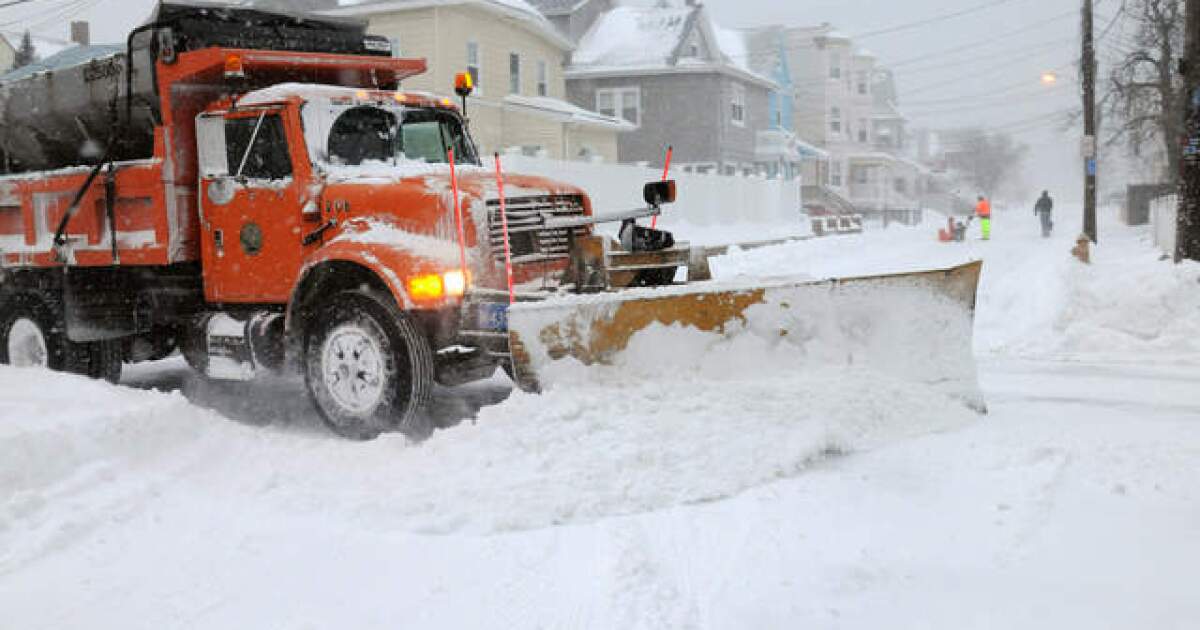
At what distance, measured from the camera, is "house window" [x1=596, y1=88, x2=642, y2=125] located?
4200 centimetres

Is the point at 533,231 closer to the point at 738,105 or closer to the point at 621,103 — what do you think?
the point at 621,103

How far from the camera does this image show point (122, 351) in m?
9.39

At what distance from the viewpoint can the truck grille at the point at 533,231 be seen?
701 centimetres

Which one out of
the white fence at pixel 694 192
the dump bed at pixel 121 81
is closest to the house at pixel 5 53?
the white fence at pixel 694 192

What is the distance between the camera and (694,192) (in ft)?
112

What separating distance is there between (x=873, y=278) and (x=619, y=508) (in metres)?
2.37

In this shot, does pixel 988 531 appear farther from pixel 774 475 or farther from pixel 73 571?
pixel 73 571

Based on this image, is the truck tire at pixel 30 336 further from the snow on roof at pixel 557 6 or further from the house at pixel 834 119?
the house at pixel 834 119

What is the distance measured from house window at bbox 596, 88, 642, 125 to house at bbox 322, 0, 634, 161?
4.36 metres

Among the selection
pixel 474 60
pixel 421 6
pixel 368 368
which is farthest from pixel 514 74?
pixel 368 368

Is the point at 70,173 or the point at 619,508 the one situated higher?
the point at 70,173

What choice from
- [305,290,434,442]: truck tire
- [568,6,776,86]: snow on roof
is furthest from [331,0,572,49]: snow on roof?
[305,290,434,442]: truck tire

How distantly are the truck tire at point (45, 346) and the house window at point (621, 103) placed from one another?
3373cm

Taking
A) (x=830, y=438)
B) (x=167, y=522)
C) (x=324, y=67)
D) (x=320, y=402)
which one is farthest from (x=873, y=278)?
(x=324, y=67)
